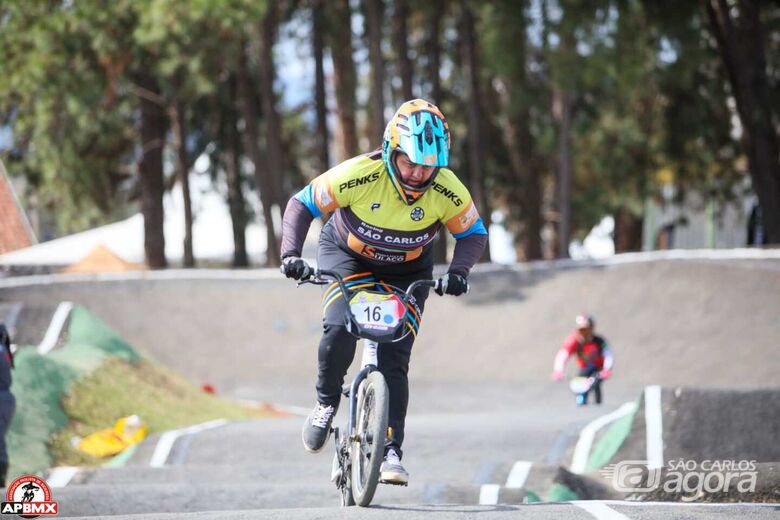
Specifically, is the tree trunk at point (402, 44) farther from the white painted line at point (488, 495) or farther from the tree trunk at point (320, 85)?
the white painted line at point (488, 495)

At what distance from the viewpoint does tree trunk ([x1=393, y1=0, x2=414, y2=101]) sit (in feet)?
112

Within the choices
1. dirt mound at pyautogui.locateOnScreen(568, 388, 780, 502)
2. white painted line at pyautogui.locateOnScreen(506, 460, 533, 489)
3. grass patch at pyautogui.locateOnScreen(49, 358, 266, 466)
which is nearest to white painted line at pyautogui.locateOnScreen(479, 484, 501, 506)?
dirt mound at pyautogui.locateOnScreen(568, 388, 780, 502)

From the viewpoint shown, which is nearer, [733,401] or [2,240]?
[733,401]

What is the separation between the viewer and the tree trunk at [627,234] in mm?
46156

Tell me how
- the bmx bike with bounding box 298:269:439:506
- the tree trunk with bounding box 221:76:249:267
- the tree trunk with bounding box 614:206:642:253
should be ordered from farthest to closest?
1. the tree trunk with bounding box 614:206:642:253
2. the tree trunk with bounding box 221:76:249:267
3. the bmx bike with bounding box 298:269:439:506

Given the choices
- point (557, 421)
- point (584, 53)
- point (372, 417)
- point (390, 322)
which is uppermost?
point (584, 53)

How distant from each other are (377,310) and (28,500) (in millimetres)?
2905

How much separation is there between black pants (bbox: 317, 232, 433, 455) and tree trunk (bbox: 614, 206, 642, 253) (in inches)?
1539

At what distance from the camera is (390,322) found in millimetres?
7145

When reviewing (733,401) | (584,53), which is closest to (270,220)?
(584,53)

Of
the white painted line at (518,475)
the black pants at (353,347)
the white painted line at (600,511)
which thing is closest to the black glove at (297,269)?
the black pants at (353,347)

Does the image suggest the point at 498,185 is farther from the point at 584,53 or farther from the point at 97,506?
the point at 97,506

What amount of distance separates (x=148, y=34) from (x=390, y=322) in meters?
23.8

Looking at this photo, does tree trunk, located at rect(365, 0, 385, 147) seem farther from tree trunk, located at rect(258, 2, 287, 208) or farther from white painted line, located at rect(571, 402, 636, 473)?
white painted line, located at rect(571, 402, 636, 473)
